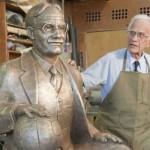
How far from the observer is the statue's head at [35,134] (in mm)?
1357

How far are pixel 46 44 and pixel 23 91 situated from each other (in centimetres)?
21

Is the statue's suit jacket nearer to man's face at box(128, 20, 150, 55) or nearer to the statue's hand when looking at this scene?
the statue's hand

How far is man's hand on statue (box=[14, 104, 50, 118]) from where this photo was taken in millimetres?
1390

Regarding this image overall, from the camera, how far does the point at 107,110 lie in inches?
87.9

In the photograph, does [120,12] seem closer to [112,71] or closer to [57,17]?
[112,71]

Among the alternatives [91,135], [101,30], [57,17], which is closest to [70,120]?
[91,135]

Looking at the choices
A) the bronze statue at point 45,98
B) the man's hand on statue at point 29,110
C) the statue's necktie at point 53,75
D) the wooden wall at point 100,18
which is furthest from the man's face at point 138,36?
the wooden wall at point 100,18

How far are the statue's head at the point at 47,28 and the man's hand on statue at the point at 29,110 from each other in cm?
26

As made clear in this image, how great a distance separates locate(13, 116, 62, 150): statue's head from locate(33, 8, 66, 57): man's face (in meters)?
0.32

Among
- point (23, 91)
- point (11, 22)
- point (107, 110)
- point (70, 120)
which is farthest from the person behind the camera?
point (11, 22)

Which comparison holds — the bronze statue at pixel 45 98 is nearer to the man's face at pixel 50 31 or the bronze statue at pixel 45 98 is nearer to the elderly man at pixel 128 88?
the man's face at pixel 50 31

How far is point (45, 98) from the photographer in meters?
1.56

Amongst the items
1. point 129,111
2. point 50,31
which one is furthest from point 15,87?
point 129,111

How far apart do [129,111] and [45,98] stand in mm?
735
